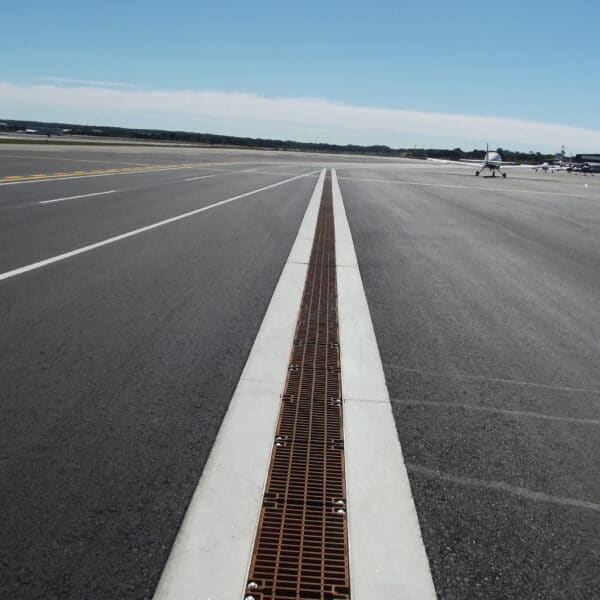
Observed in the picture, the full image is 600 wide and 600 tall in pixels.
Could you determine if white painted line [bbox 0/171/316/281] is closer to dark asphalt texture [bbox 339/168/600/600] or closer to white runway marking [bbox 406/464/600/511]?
dark asphalt texture [bbox 339/168/600/600]

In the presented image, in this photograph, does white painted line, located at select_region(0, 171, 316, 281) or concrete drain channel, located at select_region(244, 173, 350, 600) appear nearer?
concrete drain channel, located at select_region(244, 173, 350, 600)

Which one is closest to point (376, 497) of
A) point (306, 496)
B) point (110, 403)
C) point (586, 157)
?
point (306, 496)

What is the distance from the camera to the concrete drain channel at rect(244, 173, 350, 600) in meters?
2.04

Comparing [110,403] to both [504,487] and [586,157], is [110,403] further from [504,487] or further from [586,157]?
[586,157]

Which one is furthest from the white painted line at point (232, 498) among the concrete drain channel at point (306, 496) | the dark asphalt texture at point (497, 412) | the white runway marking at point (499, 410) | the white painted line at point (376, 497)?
the white runway marking at point (499, 410)

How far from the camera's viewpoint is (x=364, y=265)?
782 centimetres

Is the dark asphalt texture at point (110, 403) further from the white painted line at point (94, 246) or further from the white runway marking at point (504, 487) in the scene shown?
the white runway marking at point (504, 487)

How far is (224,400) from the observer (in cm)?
340

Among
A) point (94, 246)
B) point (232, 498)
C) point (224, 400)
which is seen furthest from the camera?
point (94, 246)

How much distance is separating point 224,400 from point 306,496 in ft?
3.32

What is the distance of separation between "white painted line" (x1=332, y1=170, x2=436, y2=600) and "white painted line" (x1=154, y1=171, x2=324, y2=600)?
0.41 meters

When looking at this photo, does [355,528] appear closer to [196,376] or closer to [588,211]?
[196,376]

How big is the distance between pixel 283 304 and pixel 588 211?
56.7ft

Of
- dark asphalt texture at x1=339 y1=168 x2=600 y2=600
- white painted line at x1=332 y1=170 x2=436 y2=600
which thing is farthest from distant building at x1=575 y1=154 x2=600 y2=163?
Answer: white painted line at x1=332 y1=170 x2=436 y2=600
